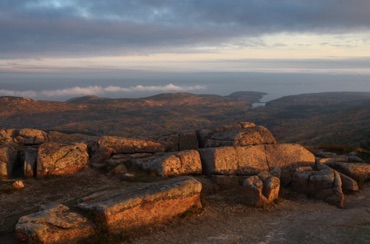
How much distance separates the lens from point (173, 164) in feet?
85.7

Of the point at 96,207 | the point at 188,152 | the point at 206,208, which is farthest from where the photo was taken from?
the point at 188,152

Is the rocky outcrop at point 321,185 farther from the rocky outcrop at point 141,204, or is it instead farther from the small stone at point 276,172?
the rocky outcrop at point 141,204

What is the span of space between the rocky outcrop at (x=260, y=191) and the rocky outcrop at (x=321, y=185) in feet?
10.7

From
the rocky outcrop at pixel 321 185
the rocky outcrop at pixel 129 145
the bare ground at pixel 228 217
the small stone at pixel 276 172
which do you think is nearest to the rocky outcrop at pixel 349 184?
the bare ground at pixel 228 217

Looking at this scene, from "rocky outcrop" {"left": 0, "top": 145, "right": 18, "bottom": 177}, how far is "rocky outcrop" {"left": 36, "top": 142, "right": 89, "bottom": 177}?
2679mm

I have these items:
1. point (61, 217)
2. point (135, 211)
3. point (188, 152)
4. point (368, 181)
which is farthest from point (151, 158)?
point (368, 181)

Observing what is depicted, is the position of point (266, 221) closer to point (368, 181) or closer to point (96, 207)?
point (96, 207)

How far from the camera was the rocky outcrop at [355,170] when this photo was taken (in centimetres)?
2850

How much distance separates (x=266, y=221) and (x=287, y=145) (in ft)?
39.5

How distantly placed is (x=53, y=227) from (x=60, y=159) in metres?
10.9

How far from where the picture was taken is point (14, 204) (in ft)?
66.3

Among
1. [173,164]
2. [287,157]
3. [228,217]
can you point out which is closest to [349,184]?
[287,157]

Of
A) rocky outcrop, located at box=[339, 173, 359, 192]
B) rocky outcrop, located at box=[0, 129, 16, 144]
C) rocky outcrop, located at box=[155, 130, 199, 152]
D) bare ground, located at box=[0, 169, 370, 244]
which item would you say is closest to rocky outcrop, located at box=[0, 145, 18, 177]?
bare ground, located at box=[0, 169, 370, 244]

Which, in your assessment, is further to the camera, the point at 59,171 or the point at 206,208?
the point at 59,171
